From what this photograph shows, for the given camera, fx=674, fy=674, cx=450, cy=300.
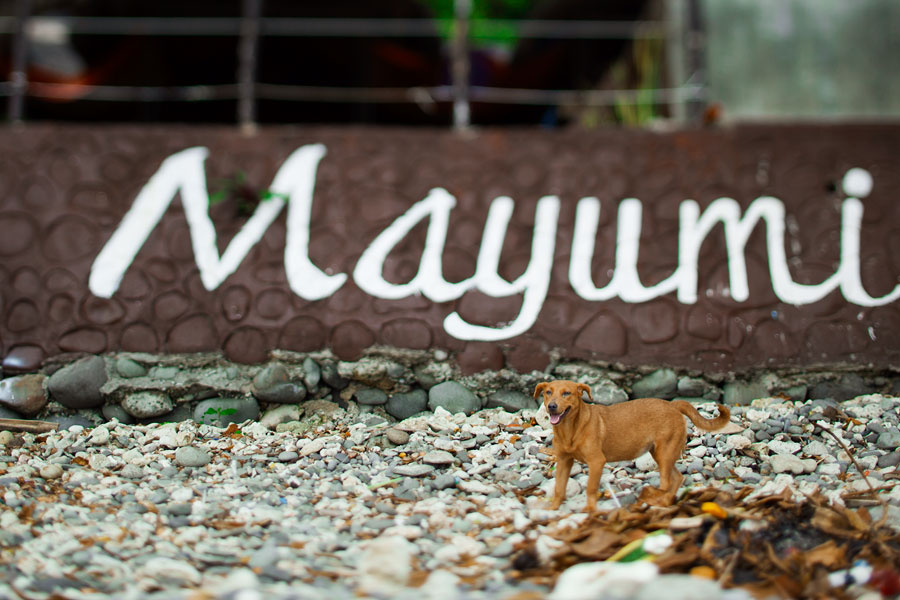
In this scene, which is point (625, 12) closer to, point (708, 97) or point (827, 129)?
point (708, 97)

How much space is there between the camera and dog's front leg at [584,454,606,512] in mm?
2484

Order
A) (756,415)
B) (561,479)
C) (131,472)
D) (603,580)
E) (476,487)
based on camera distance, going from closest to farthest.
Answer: (603,580) → (561,479) → (476,487) → (131,472) → (756,415)

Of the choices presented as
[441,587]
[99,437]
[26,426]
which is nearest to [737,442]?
[441,587]

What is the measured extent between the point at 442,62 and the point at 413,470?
595cm

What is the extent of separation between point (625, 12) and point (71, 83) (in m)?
5.81

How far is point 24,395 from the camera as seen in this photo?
3566 millimetres

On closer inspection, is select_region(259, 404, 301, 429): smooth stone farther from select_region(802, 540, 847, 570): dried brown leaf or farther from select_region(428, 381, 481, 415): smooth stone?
select_region(802, 540, 847, 570): dried brown leaf

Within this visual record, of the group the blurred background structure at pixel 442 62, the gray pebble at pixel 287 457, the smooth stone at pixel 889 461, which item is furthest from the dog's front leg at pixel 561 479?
the blurred background structure at pixel 442 62

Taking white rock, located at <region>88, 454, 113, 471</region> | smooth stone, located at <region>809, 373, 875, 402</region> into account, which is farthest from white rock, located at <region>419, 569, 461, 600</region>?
smooth stone, located at <region>809, 373, 875, 402</region>

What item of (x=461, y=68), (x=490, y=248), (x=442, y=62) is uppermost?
(x=442, y=62)

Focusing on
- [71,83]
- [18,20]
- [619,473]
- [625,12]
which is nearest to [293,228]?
[619,473]

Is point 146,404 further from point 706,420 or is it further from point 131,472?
point 706,420

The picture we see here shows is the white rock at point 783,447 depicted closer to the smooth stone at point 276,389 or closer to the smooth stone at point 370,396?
the smooth stone at point 370,396

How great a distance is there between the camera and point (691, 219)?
4195mm
